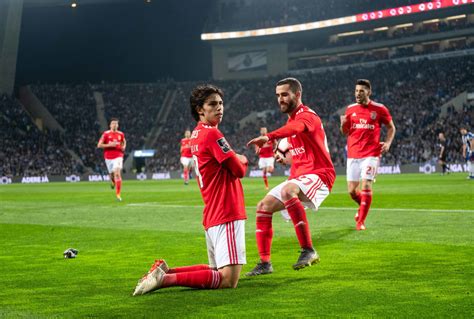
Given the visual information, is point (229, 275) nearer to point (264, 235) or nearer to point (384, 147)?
point (264, 235)

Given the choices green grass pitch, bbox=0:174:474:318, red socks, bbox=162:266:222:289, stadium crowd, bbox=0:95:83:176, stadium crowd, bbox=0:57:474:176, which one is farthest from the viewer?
stadium crowd, bbox=0:95:83:176

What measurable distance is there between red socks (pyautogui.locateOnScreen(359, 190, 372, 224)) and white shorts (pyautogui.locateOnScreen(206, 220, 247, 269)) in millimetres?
5709

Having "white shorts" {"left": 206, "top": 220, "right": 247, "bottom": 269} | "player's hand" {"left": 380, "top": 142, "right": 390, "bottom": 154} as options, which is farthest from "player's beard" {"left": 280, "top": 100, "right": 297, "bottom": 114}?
"player's hand" {"left": 380, "top": 142, "right": 390, "bottom": 154}

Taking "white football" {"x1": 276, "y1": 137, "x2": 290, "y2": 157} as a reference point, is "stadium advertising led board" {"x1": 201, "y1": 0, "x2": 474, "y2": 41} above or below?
above

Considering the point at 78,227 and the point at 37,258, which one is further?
the point at 78,227

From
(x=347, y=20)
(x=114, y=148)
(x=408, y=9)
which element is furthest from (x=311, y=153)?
(x=347, y=20)

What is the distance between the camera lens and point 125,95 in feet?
234

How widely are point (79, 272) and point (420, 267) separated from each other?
3.89 metres

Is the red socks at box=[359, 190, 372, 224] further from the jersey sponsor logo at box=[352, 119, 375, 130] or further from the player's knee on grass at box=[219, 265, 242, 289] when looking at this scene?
the player's knee on grass at box=[219, 265, 242, 289]

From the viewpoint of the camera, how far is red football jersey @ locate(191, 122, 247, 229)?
6555 mm

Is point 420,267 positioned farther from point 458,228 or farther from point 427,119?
point 427,119

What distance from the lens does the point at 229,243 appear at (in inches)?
257

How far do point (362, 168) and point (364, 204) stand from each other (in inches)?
29.3

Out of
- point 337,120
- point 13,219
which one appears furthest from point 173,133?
point 13,219
